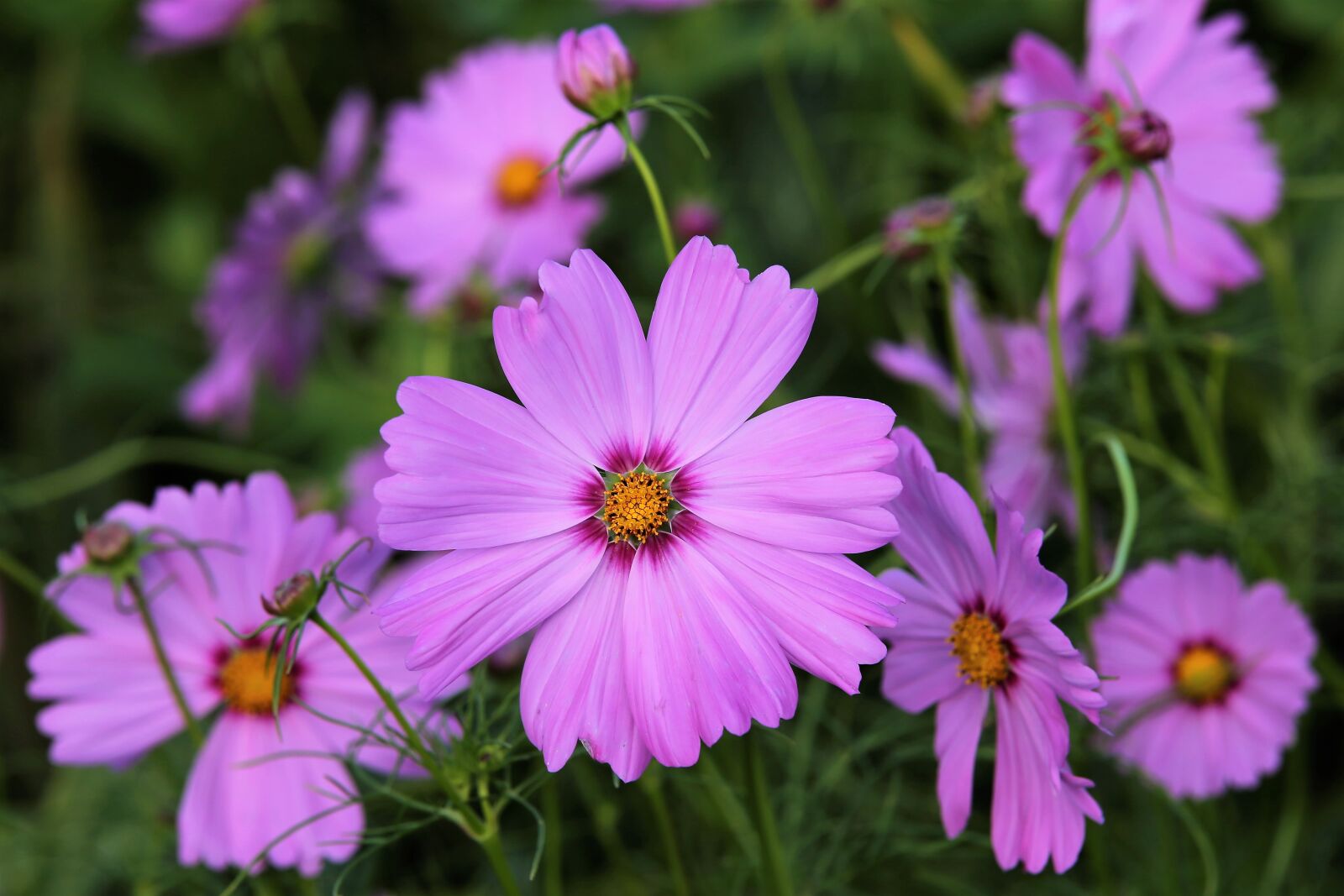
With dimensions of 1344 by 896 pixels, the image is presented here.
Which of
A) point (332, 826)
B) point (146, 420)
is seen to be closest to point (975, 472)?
point (332, 826)

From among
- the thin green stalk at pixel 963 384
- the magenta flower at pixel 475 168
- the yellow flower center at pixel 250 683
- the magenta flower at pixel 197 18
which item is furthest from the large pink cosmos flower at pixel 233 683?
the magenta flower at pixel 197 18

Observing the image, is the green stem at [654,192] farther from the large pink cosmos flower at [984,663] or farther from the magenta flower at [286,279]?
the magenta flower at [286,279]

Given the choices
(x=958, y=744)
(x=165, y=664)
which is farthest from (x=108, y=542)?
(x=958, y=744)

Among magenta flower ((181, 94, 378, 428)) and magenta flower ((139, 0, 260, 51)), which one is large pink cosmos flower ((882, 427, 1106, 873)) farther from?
magenta flower ((139, 0, 260, 51))

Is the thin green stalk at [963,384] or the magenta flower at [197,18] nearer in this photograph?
the thin green stalk at [963,384]

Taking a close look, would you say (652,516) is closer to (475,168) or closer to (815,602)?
(815,602)

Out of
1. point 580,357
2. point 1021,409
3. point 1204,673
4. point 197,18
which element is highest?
point 197,18

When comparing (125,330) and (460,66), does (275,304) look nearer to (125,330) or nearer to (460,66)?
(460,66)

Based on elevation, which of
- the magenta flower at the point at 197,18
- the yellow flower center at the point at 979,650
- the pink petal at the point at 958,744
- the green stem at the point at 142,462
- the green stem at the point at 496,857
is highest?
the magenta flower at the point at 197,18
